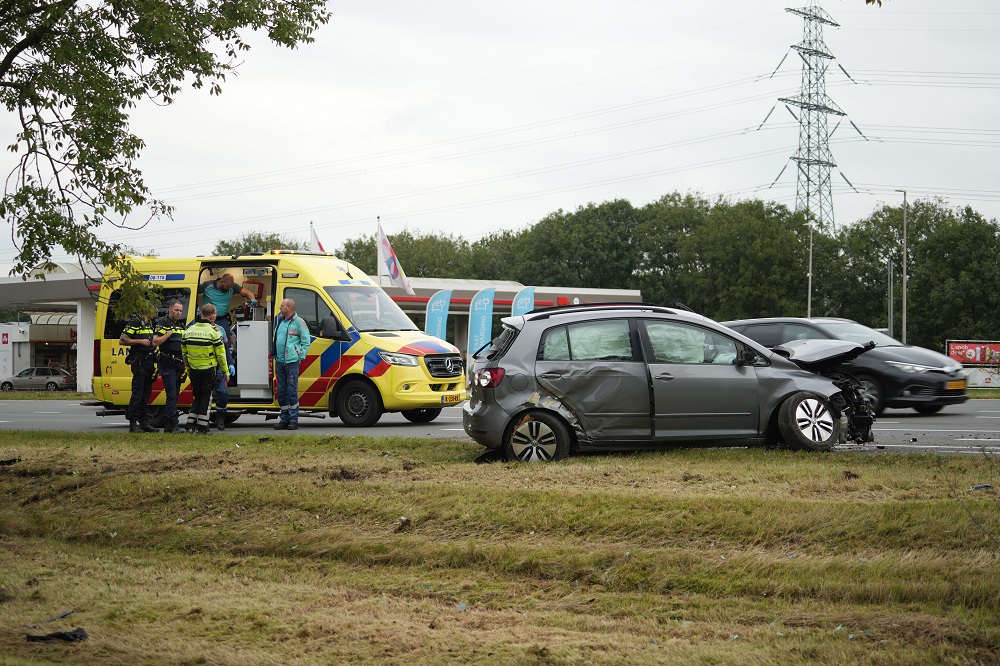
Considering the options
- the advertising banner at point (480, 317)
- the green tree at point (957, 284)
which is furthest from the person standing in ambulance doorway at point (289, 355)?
the green tree at point (957, 284)

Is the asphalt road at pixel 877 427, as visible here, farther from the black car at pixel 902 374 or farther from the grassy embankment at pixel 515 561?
the grassy embankment at pixel 515 561

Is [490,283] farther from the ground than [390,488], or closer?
farther from the ground

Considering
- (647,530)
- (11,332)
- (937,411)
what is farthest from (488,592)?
(11,332)

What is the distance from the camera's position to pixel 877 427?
47.4 feet

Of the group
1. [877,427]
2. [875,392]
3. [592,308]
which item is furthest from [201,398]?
[875,392]

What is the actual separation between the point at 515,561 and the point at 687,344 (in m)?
4.35

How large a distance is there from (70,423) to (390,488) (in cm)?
1239

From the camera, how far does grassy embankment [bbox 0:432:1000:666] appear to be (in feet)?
17.3

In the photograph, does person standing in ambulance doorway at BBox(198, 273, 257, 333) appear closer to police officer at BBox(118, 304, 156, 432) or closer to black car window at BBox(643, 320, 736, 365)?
police officer at BBox(118, 304, 156, 432)

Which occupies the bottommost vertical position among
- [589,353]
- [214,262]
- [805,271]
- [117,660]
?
[117,660]

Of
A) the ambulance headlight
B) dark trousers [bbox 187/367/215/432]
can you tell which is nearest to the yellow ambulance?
the ambulance headlight

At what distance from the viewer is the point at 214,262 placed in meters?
17.2

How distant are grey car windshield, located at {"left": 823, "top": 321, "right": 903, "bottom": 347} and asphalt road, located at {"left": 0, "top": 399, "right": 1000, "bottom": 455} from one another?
1235 millimetres

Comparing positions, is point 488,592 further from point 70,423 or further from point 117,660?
point 70,423
